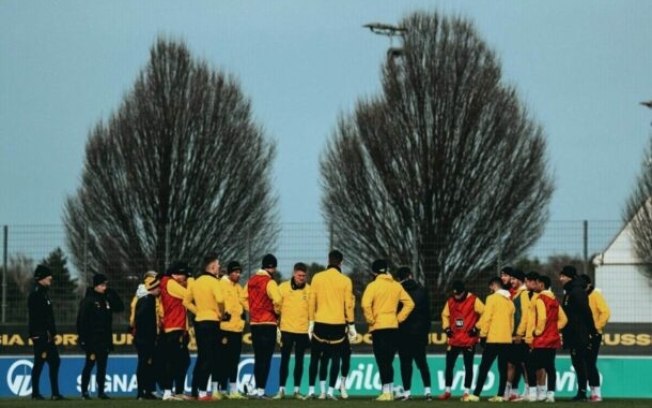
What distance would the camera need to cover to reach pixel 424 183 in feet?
197

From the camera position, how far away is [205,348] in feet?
95.8

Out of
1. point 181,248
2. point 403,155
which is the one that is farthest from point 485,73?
point 181,248

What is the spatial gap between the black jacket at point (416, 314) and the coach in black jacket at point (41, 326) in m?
6.28

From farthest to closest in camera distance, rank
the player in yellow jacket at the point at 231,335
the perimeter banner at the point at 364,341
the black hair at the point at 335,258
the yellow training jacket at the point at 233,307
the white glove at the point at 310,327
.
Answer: the perimeter banner at the point at 364,341, the player in yellow jacket at the point at 231,335, the yellow training jacket at the point at 233,307, the white glove at the point at 310,327, the black hair at the point at 335,258

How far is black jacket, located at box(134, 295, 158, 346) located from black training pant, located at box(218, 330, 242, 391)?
126 cm

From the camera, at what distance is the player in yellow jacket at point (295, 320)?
102 ft

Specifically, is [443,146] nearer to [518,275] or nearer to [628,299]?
[628,299]

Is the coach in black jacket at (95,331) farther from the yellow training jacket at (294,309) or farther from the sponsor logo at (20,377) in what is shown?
the sponsor logo at (20,377)

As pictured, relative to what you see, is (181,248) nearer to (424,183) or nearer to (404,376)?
(424,183)

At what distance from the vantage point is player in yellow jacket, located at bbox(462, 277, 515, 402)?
2972 cm

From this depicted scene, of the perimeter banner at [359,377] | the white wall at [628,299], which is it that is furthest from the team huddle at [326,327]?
the white wall at [628,299]

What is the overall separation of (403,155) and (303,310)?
29549 mm

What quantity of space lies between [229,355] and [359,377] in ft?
23.5

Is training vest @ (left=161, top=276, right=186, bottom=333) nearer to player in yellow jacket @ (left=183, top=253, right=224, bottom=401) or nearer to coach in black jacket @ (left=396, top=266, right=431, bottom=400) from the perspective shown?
player in yellow jacket @ (left=183, top=253, right=224, bottom=401)
